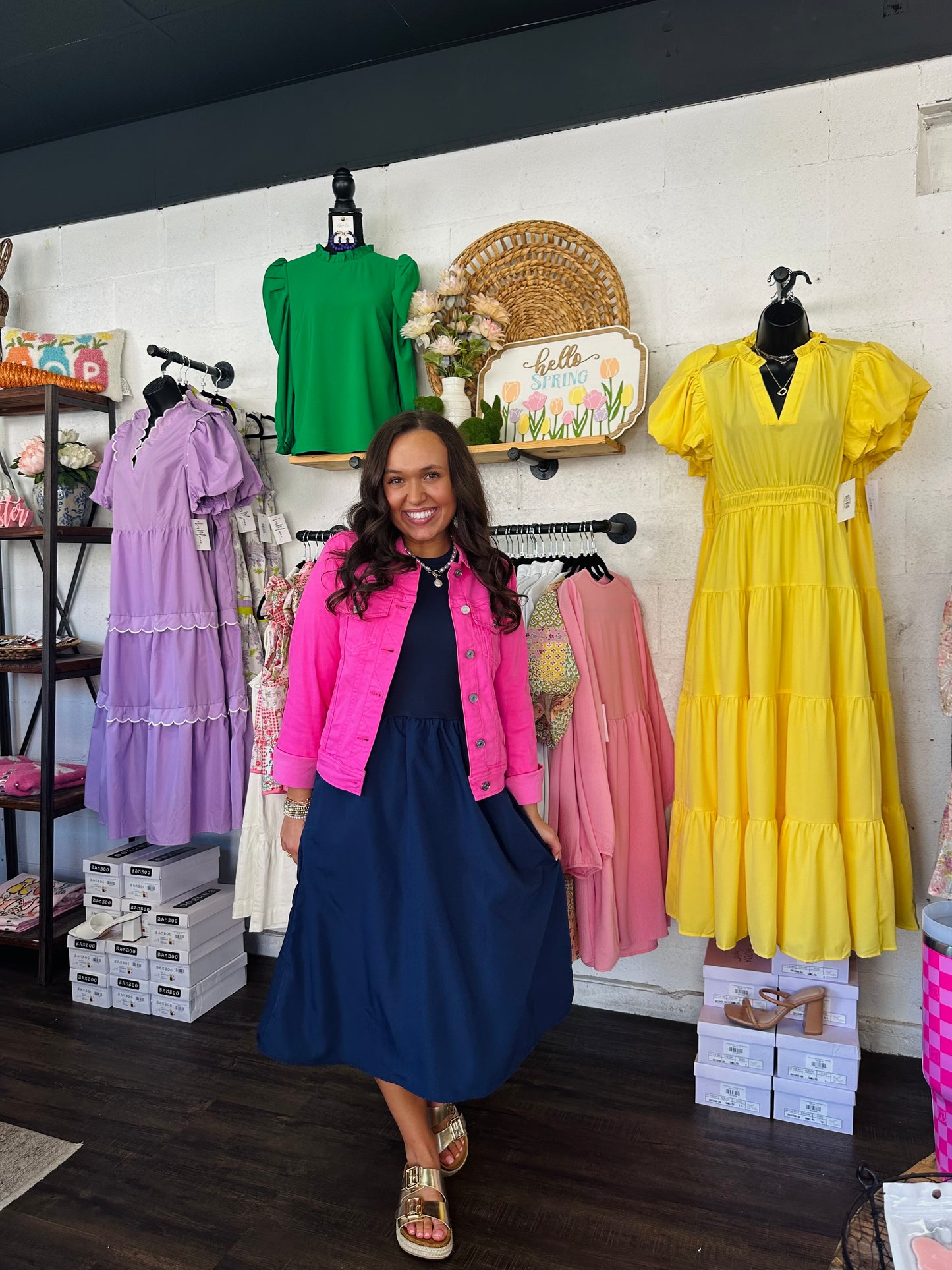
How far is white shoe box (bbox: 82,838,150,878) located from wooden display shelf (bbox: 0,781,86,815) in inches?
8.0

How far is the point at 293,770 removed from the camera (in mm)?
1888

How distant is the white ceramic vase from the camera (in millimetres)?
2666

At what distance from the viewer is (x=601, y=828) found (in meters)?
2.31

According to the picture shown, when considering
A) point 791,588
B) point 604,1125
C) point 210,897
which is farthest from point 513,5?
point 604,1125

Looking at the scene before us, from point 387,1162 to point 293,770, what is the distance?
0.94 metres

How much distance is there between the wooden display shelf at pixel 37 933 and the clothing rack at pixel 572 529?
5.19 ft

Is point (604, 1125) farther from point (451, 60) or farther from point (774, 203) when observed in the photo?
point (451, 60)

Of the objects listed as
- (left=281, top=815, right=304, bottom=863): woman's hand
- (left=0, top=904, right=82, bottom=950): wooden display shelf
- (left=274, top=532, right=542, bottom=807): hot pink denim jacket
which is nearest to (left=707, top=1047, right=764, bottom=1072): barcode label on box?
(left=274, top=532, right=542, bottom=807): hot pink denim jacket

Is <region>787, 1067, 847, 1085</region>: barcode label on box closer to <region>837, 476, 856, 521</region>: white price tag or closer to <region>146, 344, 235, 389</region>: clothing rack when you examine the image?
<region>837, 476, 856, 521</region>: white price tag

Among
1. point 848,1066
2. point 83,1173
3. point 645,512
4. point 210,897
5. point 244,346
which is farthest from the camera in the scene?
point 244,346

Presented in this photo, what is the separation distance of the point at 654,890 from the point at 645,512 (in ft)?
3.59

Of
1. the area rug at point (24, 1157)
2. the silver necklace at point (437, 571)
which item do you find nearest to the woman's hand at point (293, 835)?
the silver necklace at point (437, 571)

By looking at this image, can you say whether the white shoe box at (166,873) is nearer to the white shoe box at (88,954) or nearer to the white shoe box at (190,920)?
the white shoe box at (190,920)

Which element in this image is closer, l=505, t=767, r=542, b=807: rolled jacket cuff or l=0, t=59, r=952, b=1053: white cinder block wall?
l=505, t=767, r=542, b=807: rolled jacket cuff
